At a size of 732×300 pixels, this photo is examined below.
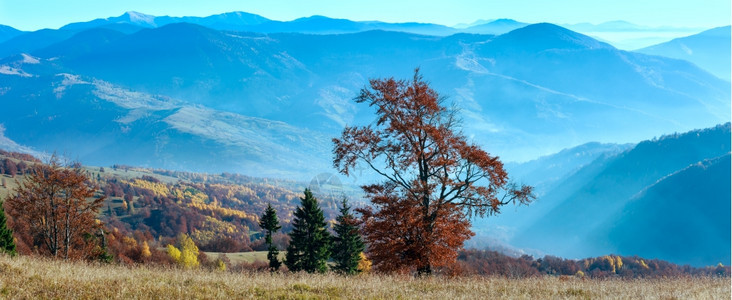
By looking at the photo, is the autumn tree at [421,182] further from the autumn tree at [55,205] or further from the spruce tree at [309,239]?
the spruce tree at [309,239]

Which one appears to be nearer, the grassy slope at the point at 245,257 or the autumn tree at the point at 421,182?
the autumn tree at the point at 421,182

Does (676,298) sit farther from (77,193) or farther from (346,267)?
(346,267)

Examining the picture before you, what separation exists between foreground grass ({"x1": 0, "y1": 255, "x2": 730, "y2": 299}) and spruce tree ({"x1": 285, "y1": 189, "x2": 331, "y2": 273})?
4339cm

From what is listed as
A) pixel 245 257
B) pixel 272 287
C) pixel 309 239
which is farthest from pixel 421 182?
pixel 245 257

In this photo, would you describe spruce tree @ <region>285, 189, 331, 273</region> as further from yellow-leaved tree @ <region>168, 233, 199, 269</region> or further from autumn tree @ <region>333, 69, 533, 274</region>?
yellow-leaved tree @ <region>168, 233, 199, 269</region>

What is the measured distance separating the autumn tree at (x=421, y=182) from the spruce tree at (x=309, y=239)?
36586 millimetres

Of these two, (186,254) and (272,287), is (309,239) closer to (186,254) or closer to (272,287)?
(272,287)

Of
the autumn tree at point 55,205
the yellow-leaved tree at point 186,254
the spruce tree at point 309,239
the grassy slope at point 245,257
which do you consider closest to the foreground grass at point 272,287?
the autumn tree at point 55,205

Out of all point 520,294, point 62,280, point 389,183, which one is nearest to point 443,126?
point 389,183

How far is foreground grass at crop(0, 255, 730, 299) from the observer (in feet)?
42.2

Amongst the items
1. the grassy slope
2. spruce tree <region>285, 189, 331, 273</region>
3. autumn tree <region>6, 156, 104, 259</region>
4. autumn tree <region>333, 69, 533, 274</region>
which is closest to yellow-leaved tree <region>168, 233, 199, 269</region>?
the grassy slope

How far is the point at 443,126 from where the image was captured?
24766 mm

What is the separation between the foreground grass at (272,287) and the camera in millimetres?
12852

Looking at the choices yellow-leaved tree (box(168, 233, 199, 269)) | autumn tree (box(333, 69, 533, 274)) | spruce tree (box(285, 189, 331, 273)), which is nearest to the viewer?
autumn tree (box(333, 69, 533, 274))
